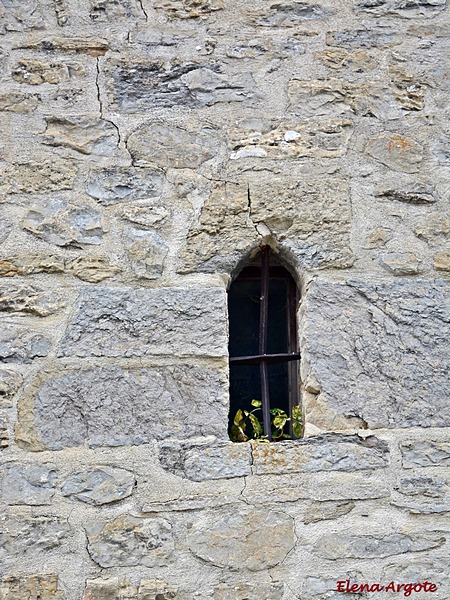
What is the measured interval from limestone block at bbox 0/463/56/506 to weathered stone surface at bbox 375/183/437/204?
1.41 metres

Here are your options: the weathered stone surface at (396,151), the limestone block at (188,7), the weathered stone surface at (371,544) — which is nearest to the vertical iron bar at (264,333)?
the weathered stone surface at (371,544)

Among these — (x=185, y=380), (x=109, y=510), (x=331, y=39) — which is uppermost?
(x=331, y=39)

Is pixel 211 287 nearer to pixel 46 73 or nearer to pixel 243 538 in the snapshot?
pixel 243 538

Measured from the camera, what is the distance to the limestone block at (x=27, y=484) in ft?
8.54

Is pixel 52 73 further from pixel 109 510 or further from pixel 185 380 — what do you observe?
pixel 109 510

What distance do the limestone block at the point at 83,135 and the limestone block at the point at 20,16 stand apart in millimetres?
404

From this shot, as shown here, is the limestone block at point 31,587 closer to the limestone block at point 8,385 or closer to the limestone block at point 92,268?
the limestone block at point 8,385

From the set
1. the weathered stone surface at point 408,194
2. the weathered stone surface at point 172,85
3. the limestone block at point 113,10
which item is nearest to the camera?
the weathered stone surface at point 408,194

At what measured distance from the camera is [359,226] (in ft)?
9.61

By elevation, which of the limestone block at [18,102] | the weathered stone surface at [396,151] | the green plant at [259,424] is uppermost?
the limestone block at [18,102]

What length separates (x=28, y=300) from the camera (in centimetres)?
281

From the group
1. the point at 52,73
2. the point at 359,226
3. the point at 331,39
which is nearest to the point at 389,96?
the point at 331,39

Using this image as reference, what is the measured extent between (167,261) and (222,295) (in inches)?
8.5

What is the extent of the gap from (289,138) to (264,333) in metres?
0.69
